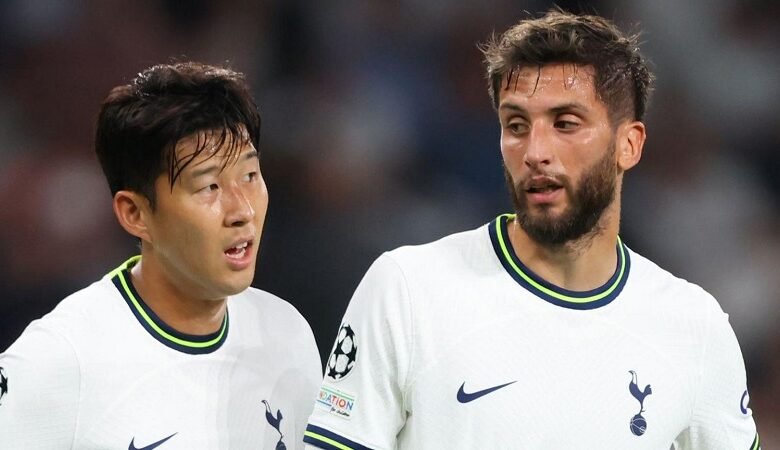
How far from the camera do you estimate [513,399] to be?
228 cm

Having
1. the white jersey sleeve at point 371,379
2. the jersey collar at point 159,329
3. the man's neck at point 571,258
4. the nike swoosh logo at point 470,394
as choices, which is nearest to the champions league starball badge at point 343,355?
the white jersey sleeve at point 371,379

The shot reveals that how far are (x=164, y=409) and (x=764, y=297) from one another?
9.57 feet

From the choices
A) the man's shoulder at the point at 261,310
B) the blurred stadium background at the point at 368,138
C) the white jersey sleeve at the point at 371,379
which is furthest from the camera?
the blurred stadium background at the point at 368,138

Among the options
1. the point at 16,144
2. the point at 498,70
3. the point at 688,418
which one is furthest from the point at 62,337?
the point at 16,144

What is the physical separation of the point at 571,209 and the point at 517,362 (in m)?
0.35

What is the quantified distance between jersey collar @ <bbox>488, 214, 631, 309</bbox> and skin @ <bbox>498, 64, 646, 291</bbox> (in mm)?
17

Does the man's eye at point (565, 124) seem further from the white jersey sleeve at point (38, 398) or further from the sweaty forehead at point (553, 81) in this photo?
the white jersey sleeve at point (38, 398)

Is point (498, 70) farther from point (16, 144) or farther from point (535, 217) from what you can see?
point (16, 144)

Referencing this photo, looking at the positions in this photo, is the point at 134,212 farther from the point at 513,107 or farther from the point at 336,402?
the point at 513,107

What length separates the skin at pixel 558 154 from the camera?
2.35 metres

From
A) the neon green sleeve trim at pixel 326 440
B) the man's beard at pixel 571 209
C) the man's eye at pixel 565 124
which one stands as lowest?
the neon green sleeve trim at pixel 326 440

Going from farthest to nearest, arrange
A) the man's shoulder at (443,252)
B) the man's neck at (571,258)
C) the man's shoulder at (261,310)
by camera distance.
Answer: the man's shoulder at (261,310) < the man's neck at (571,258) < the man's shoulder at (443,252)

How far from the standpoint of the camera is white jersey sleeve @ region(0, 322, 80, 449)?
2.21 metres

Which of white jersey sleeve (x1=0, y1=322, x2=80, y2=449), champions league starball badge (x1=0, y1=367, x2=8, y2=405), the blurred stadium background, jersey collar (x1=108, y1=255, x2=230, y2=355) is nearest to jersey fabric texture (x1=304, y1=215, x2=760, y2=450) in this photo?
jersey collar (x1=108, y1=255, x2=230, y2=355)
